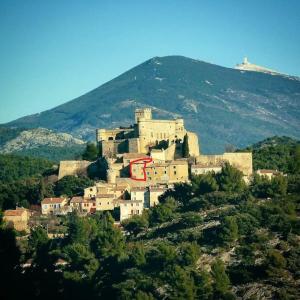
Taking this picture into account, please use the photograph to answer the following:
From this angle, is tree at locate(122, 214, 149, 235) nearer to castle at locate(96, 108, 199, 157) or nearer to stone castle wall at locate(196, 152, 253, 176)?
stone castle wall at locate(196, 152, 253, 176)

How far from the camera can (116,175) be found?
67.2 metres

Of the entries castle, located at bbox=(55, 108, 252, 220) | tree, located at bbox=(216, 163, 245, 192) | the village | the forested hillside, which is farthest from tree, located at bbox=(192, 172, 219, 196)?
castle, located at bbox=(55, 108, 252, 220)

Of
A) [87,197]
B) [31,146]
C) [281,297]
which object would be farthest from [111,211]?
[31,146]

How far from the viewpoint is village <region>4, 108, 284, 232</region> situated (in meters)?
62.3

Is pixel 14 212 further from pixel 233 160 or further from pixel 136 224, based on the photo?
pixel 233 160

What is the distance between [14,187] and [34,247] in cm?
1560

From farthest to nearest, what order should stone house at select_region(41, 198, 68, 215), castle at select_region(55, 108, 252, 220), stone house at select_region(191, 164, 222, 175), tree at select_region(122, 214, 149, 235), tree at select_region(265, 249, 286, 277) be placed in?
stone house at select_region(191, 164, 222, 175)
stone house at select_region(41, 198, 68, 215)
castle at select_region(55, 108, 252, 220)
tree at select_region(122, 214, 149, 235)
tree at select_region(265, 249, 286, 277)

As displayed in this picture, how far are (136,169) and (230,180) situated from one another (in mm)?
8103

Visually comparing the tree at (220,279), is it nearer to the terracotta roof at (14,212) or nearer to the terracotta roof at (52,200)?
the terracotta roof at (14,212)

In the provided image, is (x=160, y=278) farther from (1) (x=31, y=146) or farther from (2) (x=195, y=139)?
(1) (x=31, y=146)

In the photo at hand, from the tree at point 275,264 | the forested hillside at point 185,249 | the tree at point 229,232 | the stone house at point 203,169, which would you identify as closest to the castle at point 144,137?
the stone house at point 203,169

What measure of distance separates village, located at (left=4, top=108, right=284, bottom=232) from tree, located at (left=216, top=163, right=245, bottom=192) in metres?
2.53

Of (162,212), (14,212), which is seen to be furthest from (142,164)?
(14,212)

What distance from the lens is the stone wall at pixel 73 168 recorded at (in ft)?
231
